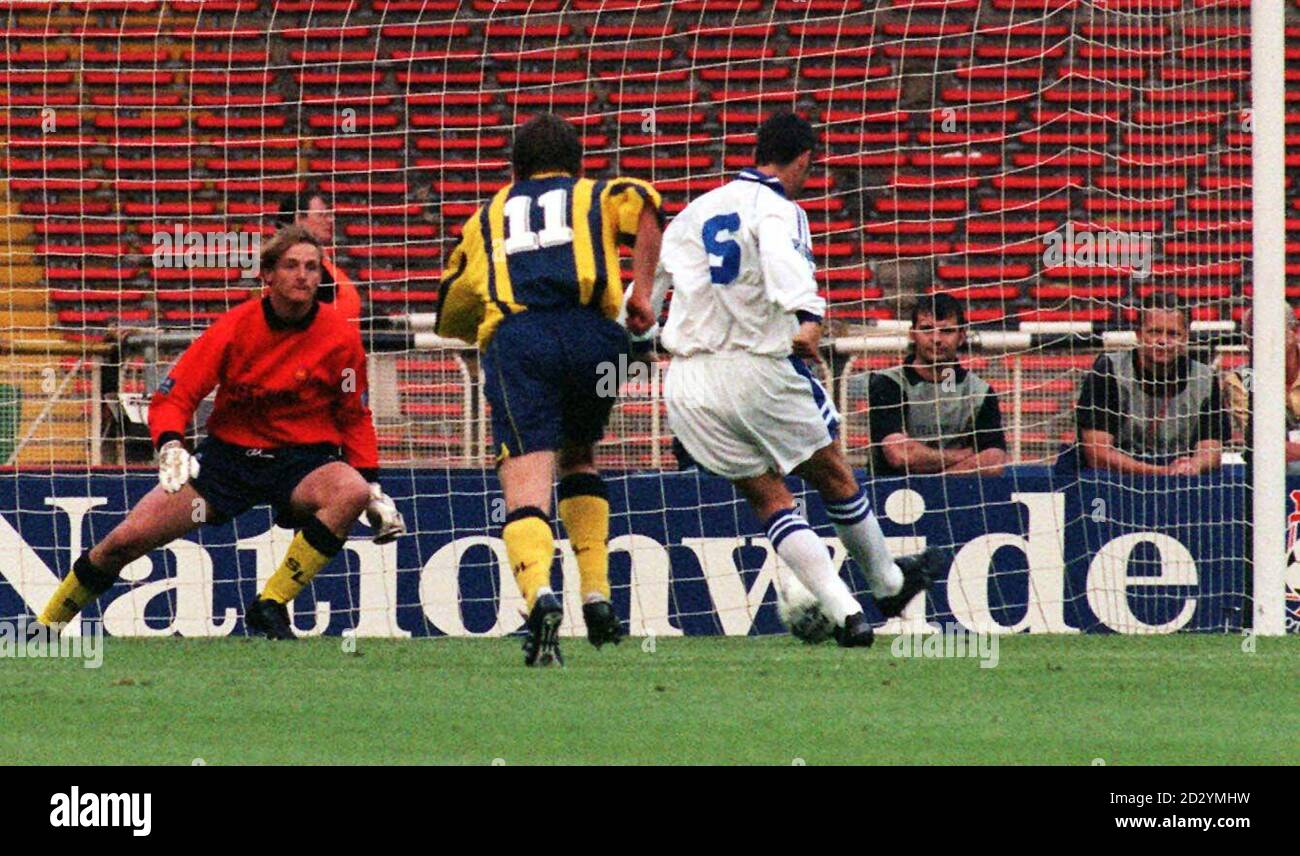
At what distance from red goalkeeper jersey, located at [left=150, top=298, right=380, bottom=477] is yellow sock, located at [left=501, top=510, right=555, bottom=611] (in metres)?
1.76

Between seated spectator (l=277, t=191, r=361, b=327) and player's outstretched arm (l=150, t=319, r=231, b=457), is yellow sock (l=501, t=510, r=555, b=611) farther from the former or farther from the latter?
seated spectator (l=277, t=191, r=361, b=327)

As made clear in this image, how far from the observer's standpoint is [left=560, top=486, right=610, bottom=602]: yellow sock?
775cm

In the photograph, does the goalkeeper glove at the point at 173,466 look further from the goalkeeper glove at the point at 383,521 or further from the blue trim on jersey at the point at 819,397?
the blue trim on jersey at the point at 819,397

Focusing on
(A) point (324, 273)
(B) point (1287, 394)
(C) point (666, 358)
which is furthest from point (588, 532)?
(B) point (1287, 394)

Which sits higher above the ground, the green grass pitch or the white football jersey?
the white football jersey

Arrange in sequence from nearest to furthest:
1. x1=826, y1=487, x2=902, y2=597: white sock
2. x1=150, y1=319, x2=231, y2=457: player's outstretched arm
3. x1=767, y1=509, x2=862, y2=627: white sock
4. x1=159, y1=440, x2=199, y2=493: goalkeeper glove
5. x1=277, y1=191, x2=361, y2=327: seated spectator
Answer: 1. x1=767, y1=509, x2=862, y2=627: white sock
2. x1=826, y1=487, x2=902, y2=597: white sock
3. x1=159, y1=440, x2=199, y2=493: goalkeeper glove
4. x1=150, y1=319, x2=231, y2=457: player's outstretched arm
5. x1=277, y1=191, x2=361, y2=327: seated spectator

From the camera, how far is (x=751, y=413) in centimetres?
805

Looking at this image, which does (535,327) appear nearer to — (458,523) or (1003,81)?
(458,523)

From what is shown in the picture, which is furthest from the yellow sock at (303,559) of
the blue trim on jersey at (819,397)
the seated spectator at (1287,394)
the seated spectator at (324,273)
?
the seated spectator at (1287,394)

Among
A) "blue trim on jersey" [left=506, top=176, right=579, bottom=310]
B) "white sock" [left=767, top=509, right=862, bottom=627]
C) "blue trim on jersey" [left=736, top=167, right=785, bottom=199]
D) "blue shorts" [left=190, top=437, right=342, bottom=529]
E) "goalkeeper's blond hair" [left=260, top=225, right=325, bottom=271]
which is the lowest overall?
"white sock" [left=767, top=509, right=862, bottom=627]

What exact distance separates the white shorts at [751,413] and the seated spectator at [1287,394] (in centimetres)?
242

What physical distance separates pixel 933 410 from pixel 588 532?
2.97 metres

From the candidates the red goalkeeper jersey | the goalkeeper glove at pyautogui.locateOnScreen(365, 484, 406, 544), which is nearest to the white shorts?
the goalkeeper glove at pyautogui.locateOnScreen(365, 484, 406, 544)

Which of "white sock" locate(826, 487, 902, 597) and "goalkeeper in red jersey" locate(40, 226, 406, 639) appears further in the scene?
"goalkeeper in red jersey" locate(40, 226, 406, 639)
